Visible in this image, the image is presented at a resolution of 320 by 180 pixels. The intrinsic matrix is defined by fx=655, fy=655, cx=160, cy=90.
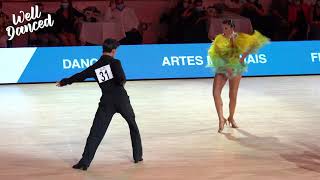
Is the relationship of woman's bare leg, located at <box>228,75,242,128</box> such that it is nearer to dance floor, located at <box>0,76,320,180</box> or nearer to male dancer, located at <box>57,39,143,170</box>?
dance floor, located at <box>0,76,320,180</box>

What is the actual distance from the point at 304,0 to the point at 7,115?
33.4 ft

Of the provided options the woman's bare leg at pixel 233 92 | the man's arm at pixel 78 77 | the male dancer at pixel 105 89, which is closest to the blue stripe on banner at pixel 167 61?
the woman's bare leg at pixel 233 92

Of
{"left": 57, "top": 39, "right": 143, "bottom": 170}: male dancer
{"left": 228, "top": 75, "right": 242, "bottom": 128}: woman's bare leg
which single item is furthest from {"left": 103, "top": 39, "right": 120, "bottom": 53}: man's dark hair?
{"left": 228, "top": 75, "right": 242, "bottom": 128}: woman's bare leg

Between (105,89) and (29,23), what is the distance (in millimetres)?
10114

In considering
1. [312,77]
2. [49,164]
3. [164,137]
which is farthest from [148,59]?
[49,164]

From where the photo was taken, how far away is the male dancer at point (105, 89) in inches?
281

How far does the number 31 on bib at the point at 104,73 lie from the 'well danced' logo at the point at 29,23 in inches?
381

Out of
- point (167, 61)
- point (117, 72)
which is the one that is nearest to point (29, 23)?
point (167, 61)

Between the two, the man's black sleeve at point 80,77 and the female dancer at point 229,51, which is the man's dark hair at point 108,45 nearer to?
the man's black sleeve at point 80,77

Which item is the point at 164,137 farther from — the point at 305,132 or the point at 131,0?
the point at 131,0

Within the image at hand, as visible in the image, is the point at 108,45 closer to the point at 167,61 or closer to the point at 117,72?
the point at 117,72

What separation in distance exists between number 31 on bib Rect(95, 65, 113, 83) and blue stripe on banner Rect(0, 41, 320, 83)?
8.67 metres

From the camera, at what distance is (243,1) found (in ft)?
59.4

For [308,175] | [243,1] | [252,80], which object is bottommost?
[252,80]
